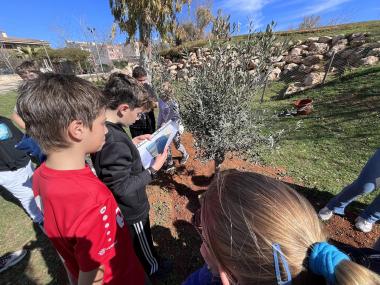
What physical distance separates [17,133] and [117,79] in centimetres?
174

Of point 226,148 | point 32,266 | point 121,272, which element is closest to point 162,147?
point 226,148

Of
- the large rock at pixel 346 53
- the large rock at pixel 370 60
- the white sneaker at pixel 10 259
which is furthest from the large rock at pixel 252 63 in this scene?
the large rock at pixel 346 53

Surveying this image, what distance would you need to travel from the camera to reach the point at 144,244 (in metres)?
2.15

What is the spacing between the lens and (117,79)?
1.99 meters

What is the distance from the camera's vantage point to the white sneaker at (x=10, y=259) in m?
2.72

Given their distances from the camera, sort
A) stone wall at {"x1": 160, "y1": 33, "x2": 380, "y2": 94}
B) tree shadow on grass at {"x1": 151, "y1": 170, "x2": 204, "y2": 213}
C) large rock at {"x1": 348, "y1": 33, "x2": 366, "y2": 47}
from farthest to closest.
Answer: large rock at {"x1": 348, "y1": 33, "x2": 366, "y2": 47} → stone wall at {"x1": 160, "y1": 33, "x2": 380, "y2": 94} → tree shadow on grass at {"x1": 151, "y1": 170, "x2": 204, "y2": 213}

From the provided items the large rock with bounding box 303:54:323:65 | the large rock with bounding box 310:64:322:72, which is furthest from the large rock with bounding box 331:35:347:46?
the large rock with bounding box 310:64:322:72

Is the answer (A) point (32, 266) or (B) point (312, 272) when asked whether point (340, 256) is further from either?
(A) point (32, 266)

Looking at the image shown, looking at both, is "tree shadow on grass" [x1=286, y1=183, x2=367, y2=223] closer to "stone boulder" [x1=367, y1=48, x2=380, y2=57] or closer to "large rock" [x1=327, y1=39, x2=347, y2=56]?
"stone boulder" [x1=367, y1=48, x2=380, y2=57]

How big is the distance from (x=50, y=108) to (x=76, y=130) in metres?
0.16

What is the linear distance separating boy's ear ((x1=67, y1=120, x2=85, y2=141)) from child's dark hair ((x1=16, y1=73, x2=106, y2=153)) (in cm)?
2

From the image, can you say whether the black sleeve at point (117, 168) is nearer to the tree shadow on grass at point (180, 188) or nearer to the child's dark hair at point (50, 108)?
the child's dark hair at point (50, 108)

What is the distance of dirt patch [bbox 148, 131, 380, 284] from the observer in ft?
9.20

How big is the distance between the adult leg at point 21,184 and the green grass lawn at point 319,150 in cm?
51
